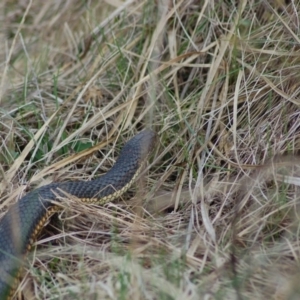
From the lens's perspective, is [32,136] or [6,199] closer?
[6,199]

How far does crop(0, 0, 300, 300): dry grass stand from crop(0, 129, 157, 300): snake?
0.09m

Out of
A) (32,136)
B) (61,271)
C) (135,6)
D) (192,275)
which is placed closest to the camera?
(192,275)

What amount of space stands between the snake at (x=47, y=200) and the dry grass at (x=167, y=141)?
9 centimetres

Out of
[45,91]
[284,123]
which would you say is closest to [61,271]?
[284,123]

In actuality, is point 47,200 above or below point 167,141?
above

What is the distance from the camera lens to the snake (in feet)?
13.4

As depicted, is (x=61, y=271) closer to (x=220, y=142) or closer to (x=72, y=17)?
(x=220, y=142)

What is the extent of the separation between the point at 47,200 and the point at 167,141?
4.04 feet

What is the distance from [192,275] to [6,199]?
5.40 feet

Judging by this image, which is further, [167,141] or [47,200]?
[167,141]

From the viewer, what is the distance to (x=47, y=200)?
4617mm

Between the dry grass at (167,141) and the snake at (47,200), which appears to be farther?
the snake at (47,200)

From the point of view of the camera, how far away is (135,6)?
6492 millimetres

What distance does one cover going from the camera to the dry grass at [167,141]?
3.91 m
